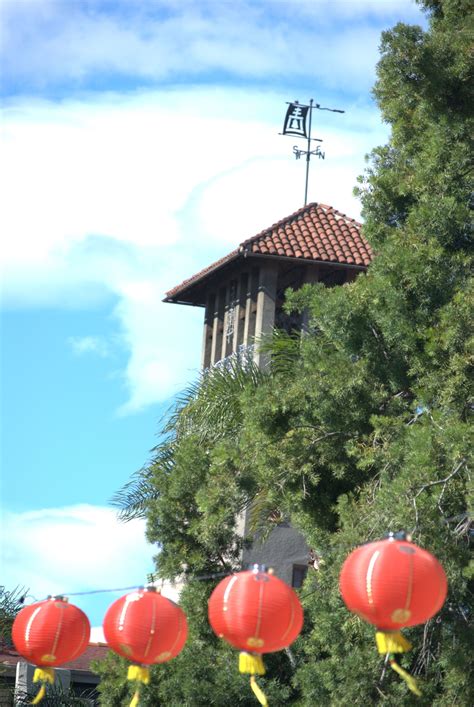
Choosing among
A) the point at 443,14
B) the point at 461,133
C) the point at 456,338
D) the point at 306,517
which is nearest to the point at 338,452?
the point at 306,517

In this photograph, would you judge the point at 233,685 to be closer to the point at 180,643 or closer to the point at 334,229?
the point at 180,643

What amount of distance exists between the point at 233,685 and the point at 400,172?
695 cm

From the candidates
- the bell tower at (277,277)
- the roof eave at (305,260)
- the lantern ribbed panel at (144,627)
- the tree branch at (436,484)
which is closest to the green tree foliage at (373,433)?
the tree branch at (436,484)

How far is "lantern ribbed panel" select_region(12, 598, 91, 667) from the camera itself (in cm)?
1070

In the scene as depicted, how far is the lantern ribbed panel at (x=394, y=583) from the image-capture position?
898cm

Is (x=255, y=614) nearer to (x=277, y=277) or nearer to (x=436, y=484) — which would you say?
(x=436, y=484)

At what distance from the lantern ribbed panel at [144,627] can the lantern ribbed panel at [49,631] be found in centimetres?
76

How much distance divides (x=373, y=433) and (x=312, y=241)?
388 inches

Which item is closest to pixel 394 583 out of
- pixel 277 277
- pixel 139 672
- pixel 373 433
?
pixel 139 672

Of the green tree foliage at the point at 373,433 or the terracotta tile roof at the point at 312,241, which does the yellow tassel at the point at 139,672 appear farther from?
the terracotta tile roof at the point at 312,241

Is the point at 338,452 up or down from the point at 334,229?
down

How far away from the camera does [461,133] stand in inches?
605

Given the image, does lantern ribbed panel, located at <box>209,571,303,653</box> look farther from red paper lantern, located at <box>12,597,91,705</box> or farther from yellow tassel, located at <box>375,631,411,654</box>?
red paper lantern, located at <box>12,597,91,705</box>

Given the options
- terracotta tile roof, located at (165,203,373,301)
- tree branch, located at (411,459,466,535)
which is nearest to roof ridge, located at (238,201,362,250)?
terracotta tile roof, located at (165,203,373,301)
